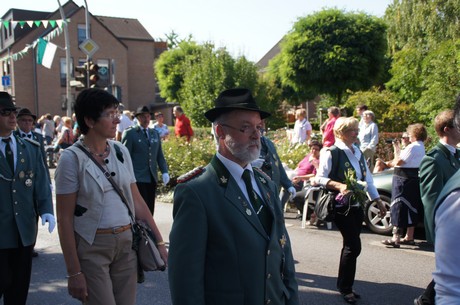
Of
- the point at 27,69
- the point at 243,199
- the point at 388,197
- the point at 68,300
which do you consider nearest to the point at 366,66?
the point at 388,197

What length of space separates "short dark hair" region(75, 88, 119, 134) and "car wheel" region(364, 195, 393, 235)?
567cm

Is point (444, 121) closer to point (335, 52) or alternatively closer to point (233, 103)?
point (233, 103)

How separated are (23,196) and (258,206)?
2.61 metres

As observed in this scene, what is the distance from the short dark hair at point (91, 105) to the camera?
358 cm

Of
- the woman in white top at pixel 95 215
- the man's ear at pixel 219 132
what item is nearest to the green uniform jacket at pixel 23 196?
the woman in white top at pixel 95 215

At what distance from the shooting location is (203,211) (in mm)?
2471

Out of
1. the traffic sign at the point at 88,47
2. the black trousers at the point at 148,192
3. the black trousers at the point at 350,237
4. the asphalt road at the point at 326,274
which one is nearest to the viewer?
the black trousers at the point at 350,237

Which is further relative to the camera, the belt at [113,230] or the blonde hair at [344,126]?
the blonde hair at [344,126]

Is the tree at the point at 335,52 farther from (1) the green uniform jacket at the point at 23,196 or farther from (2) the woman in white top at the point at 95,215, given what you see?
(2) the woman in white top at the point at 95,215

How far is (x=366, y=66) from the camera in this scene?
30.0 meters

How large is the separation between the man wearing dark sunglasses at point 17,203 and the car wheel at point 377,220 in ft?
17.4

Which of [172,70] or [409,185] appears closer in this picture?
[409,185]

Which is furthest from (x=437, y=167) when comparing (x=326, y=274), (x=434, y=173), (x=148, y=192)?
(x=148, y=192)

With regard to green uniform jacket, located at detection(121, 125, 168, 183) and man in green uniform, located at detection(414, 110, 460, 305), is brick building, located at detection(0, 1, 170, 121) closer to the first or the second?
green uniform jacket, located at detection(121, 125, 168, 183)
